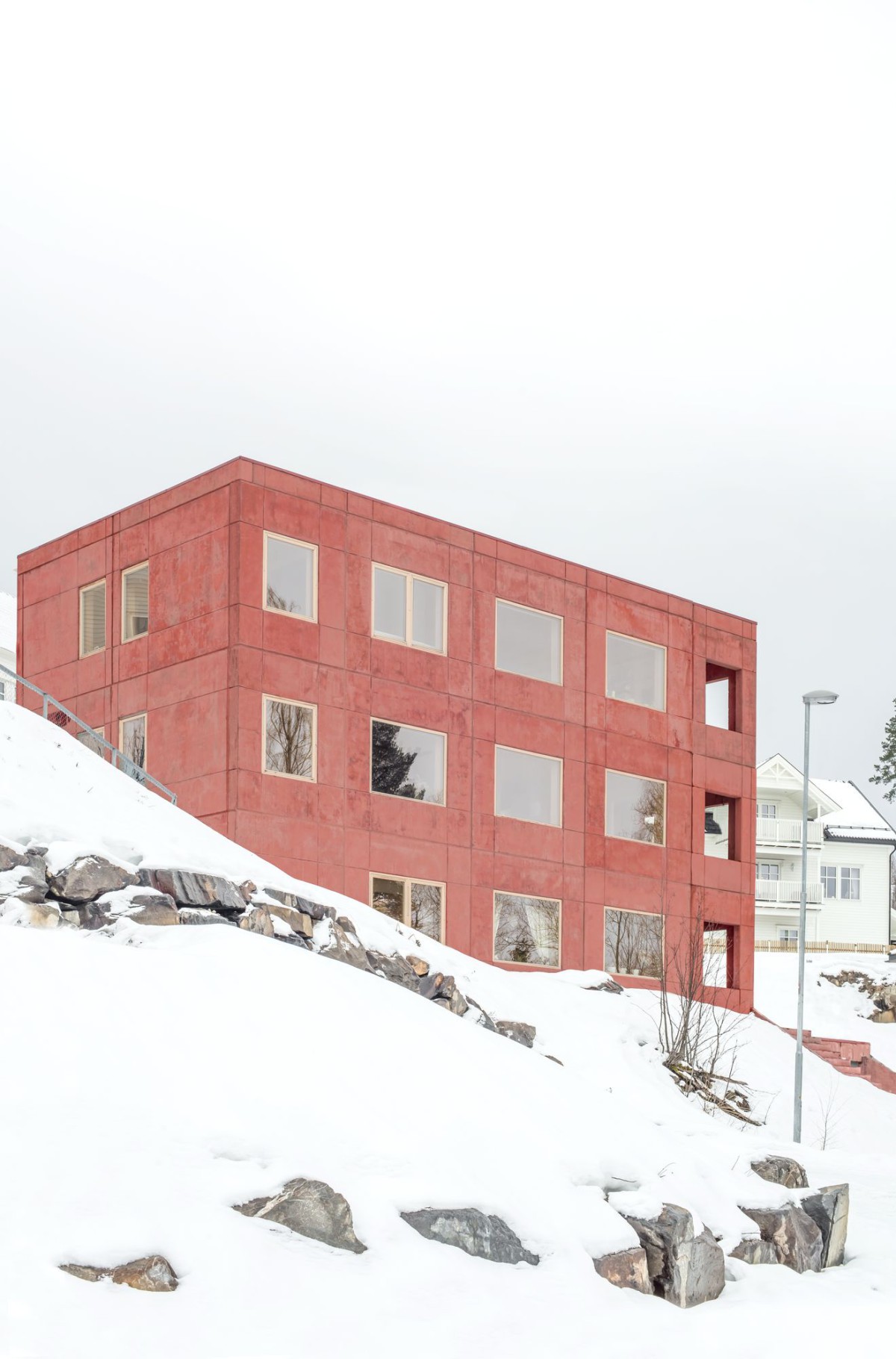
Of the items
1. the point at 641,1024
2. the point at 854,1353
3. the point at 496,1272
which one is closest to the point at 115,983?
the point at 496,1272

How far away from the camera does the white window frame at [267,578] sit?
2838 centimetres

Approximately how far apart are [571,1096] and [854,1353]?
3866mm

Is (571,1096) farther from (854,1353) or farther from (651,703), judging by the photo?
(651,703)

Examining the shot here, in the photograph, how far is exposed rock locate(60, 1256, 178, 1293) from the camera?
8758mm

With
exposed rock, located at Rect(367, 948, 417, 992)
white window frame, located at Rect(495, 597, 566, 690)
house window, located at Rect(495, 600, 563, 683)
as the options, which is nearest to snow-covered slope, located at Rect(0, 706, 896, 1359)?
exposed rock, located at Rect(367, 948, 417, 992)

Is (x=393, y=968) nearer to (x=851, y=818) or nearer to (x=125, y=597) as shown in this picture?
(x=125, y=597)

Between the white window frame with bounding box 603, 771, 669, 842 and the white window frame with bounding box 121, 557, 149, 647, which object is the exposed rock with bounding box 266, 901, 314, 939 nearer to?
the white window frame with bounding box 121, 557, 149, 647

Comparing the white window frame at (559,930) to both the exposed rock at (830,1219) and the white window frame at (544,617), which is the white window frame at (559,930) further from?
the exposed rock at (830,1219)

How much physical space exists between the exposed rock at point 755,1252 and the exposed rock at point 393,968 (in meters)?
8.32

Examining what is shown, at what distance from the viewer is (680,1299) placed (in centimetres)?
1147

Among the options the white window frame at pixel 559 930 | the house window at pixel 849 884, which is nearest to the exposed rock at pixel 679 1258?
the white window frame at pixel 559 930

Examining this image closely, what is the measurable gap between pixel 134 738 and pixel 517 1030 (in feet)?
37.3

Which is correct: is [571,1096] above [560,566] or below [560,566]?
below

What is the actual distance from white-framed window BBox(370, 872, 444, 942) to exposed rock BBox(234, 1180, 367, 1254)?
18741mm
